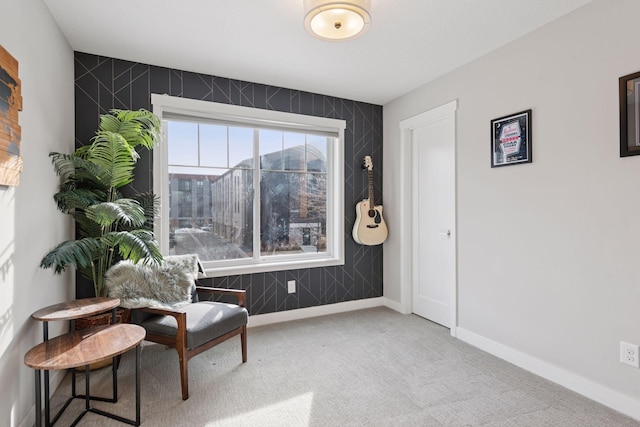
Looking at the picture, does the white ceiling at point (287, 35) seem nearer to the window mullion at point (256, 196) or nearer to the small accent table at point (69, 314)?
the window mullion at point (256, 196)

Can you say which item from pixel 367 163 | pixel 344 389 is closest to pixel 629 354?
pixel 344 389

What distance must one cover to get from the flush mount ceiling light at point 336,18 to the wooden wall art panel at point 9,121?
1452mm

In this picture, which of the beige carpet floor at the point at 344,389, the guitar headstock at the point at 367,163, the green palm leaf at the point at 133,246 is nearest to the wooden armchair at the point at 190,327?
the beige carpet floor at the point at 344,389

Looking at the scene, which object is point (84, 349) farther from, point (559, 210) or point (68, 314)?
point (559, 210)

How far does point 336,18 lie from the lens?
196 cm

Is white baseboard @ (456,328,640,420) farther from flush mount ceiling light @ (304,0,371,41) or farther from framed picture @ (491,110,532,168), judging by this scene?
flush mount ceiling light @ (304,0,371,41)

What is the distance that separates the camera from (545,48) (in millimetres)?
2393

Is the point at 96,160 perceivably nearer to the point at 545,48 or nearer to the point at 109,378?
the point at 109,378

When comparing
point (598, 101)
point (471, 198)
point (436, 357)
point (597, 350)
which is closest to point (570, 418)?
point (597, 350)

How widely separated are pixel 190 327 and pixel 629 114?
2880 mm

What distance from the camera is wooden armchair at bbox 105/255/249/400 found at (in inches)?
86.4

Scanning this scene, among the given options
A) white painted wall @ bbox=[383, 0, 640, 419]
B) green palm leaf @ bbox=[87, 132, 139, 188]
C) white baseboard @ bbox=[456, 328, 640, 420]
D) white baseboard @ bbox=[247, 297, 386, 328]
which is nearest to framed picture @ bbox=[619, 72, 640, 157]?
white painted wall @ bbox=[383, 0, 640, 419]

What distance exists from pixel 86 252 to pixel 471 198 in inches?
115

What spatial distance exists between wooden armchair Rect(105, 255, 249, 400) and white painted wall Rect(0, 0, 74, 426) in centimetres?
44
